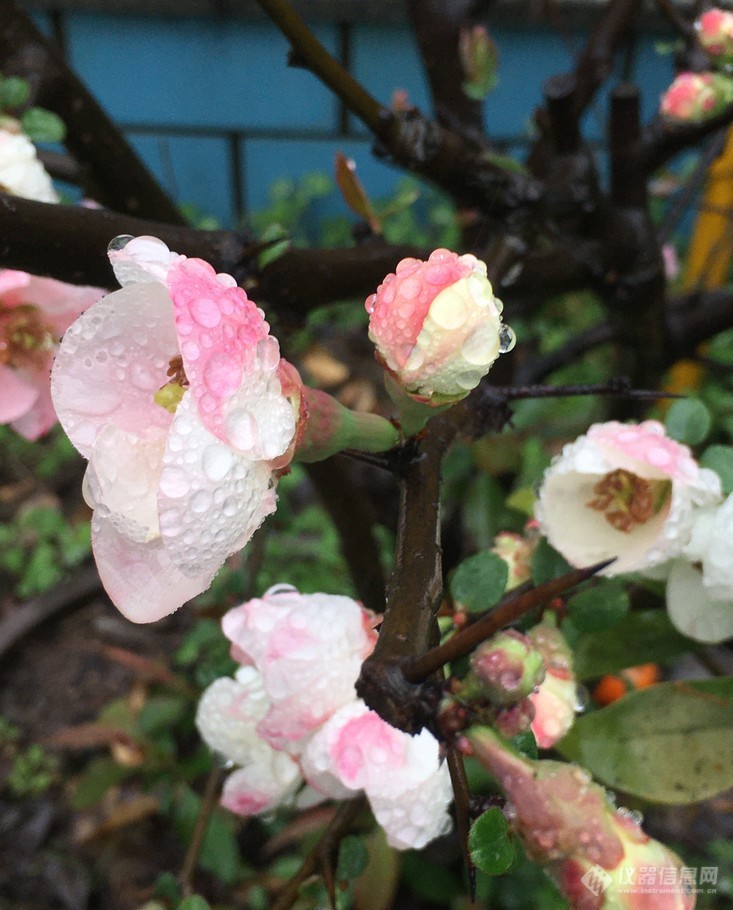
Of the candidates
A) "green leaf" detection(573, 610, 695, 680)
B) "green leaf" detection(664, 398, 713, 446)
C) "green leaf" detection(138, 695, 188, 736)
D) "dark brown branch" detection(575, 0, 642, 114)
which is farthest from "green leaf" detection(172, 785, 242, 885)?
"dark brown branch" detection(575, 0, 642, 114)

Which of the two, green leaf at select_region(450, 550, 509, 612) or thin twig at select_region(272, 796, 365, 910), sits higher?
green leaf at select_region(450, 550, 509, 612)

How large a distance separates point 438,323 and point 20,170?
1.14 feet

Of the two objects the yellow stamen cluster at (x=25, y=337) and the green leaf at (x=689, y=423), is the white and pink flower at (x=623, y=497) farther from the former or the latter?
the yellow stamen cluster at (x=25, y=337)

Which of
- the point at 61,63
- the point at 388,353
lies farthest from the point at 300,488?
the point at 388,353

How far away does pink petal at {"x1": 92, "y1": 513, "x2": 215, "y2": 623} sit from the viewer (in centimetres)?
32

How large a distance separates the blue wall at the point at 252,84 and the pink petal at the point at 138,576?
1.44 meters

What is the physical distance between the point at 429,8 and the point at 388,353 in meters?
0.73

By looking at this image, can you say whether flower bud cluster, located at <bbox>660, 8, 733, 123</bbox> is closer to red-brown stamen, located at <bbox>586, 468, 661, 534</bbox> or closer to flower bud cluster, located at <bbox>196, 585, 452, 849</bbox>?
red-brown stamen, located at <bbox>586, 468, 661, 534</bbox>

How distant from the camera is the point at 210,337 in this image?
0.94 feet

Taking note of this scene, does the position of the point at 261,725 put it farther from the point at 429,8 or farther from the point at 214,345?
the point at 429,8

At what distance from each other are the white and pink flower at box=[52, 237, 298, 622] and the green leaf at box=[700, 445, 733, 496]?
1.02 feet

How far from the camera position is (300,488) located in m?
1.73

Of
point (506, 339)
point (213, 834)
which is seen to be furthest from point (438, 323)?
point (213, 834)

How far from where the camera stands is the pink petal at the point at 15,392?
0.54 m
